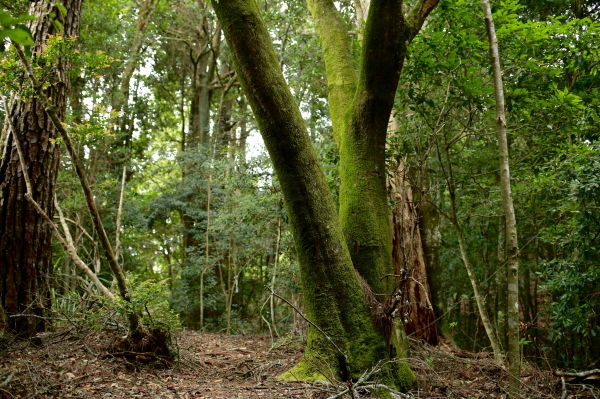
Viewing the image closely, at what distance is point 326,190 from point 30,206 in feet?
10.5

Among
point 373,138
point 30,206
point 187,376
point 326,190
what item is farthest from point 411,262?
point 30,206

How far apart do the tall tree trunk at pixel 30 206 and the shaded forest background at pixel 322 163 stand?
0.30m

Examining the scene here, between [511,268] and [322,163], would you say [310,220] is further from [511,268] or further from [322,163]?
[322,163]

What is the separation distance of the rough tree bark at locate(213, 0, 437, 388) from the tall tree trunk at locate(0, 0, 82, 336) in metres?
2.41

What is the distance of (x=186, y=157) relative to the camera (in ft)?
36.7

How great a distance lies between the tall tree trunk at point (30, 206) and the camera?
4.61m

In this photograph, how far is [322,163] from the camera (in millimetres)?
6789

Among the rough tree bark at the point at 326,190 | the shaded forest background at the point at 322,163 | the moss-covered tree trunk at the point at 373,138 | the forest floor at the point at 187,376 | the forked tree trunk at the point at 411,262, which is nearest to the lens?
the forest floor at the point at 187,376

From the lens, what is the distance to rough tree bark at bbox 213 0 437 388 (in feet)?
11.7

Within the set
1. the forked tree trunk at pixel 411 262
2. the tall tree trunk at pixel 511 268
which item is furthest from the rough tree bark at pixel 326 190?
the forked tree trunk at pixel 411 262

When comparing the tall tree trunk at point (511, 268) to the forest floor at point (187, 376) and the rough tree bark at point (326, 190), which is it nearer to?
the forest floor at point (187, 376)

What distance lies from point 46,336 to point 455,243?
341 inches

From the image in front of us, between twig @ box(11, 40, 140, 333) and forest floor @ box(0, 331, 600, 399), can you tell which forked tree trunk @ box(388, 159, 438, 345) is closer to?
forest floor @ box(0, 331, 600, 399)

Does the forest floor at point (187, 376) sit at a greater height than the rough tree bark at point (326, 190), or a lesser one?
lesser
